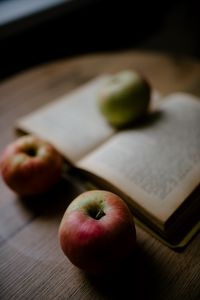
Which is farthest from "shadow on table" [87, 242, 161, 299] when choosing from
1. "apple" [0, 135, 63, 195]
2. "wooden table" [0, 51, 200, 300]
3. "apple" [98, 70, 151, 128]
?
"apple" [98, 70, 151, 128]

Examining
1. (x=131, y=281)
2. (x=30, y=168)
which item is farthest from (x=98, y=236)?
(x=30, y=168)

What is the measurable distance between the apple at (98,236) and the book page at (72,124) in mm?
192

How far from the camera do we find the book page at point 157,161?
19.5 inches

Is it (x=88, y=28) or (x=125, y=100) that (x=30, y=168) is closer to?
(x=125, y=100)

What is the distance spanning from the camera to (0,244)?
19.8 inches

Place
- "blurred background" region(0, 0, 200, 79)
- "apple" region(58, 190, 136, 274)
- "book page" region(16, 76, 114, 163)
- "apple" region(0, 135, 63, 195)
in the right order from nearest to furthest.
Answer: "apple" region(58, 190, 136, 274)
"apple" region(0, 135, 63, 195)
"book page" region(16, 76, 114, 163)
"blurred background" region(0, 0, 200, 79)

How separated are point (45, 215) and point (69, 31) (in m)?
1.15

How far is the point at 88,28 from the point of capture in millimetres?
1543

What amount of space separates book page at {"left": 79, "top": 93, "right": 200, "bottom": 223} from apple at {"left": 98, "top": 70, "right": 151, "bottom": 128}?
39mm

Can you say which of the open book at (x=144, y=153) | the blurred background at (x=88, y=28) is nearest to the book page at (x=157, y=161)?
the open book at (x=144, y=153)

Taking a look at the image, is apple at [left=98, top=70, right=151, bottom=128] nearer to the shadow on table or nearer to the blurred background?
the shadow on table

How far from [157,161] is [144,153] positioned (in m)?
0.03

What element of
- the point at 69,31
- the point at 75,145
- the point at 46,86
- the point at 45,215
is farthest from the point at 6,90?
the point at 69,31

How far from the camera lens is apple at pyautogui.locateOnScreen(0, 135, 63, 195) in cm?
54
